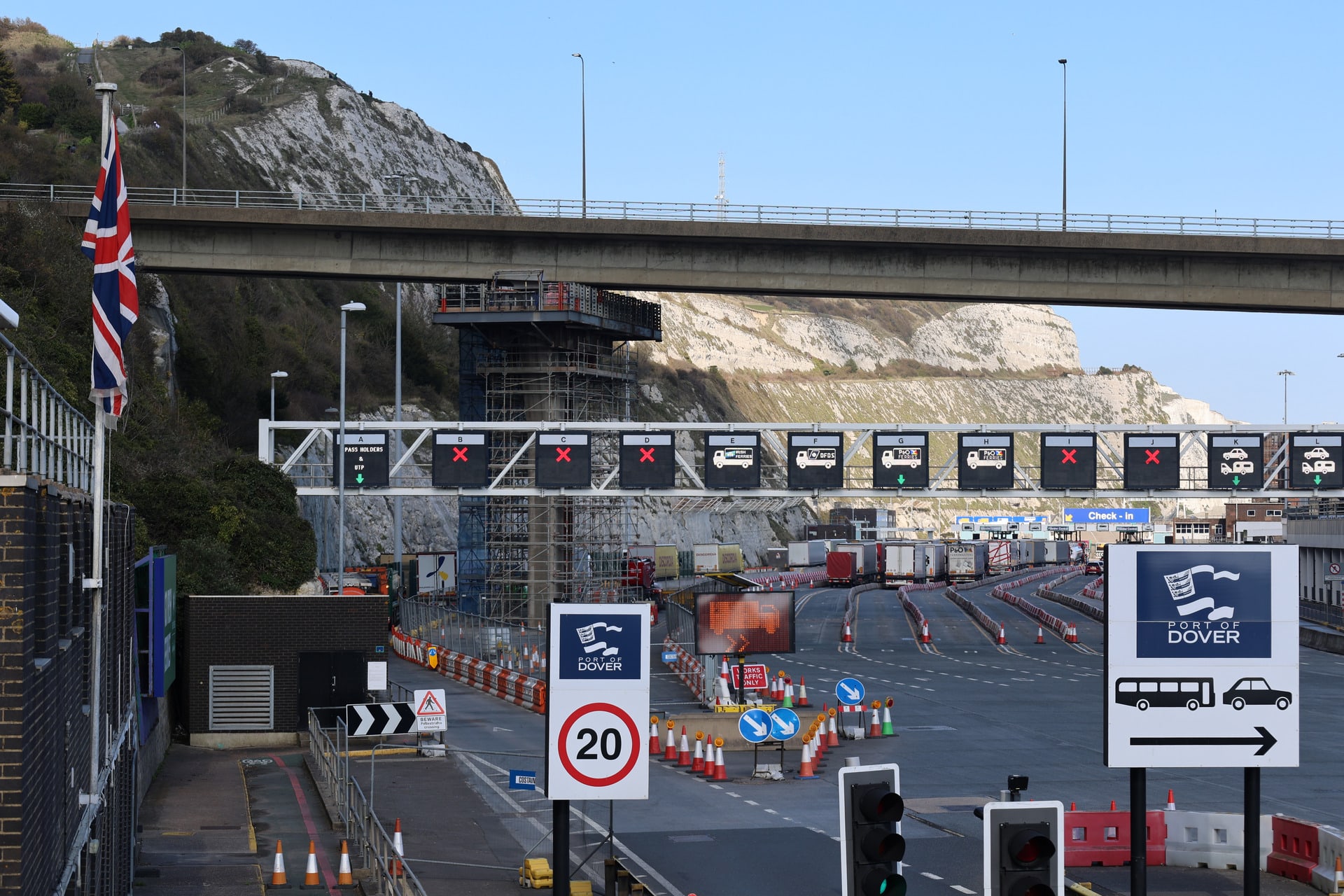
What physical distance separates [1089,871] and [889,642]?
41919 mm

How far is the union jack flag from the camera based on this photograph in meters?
13.2

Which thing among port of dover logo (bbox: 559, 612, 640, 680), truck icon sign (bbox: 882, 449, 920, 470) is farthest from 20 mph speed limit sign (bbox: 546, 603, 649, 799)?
truck icon sign (bbox: 882, 449, 920, 470)

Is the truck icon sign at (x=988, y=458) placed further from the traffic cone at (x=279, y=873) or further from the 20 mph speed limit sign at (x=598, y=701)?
the 20 mph speed limit sign at (x=598, y=701)

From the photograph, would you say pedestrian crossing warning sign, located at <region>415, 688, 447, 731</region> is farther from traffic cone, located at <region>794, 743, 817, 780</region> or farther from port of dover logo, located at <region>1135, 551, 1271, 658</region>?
port of dover logo, located at <region>1135, 551, 1271, 658</region>

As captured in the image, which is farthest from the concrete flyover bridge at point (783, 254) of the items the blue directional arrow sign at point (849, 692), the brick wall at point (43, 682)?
the brick wall at point (43, 682)

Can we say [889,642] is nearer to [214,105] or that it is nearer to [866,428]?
[866,428]

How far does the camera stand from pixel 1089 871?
1988cm

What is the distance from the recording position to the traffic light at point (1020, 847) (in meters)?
9.11

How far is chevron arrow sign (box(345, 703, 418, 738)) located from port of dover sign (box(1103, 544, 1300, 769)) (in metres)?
13.7

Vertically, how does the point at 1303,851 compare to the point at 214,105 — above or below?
below

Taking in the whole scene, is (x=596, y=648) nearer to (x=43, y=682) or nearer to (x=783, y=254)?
(x=43, y=682)

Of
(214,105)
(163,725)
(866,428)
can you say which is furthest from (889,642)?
(214,105)

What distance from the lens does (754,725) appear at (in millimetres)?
27453

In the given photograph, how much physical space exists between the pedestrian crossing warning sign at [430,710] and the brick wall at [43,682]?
12704mm
